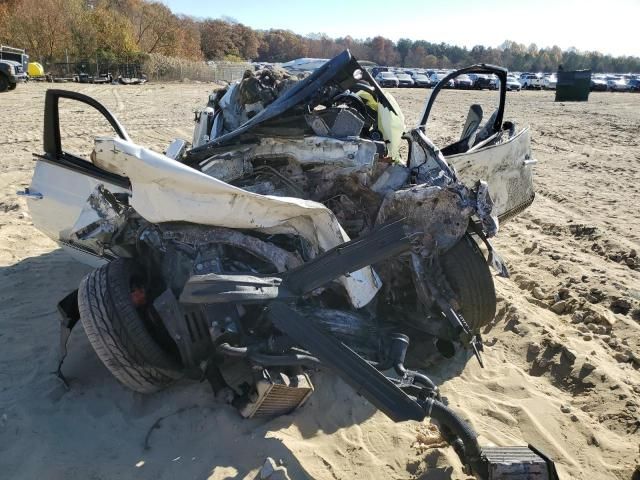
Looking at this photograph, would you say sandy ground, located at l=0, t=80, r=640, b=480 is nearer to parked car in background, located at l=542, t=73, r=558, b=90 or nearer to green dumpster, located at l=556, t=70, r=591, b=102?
green dumpster, located at l=556, t=70, r=591, b=102

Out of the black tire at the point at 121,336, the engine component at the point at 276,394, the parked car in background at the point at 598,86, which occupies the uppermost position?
the parked car in background at the point at 598,86

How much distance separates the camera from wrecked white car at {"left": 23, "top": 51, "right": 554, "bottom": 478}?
2.75 meters

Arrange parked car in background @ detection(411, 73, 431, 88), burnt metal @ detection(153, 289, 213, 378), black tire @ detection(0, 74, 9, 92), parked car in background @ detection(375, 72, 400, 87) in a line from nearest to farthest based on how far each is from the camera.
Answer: burnt metal @ detection(153, 289, 213, 378)
black tire @ detection(0, 74, 9, 92)
parked car in background @ detection(375, 72, 400, 87)
parked car in background @ detection(411, 73, 431, 88)

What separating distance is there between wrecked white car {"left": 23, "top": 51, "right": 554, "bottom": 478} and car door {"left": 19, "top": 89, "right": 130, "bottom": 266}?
0.01m

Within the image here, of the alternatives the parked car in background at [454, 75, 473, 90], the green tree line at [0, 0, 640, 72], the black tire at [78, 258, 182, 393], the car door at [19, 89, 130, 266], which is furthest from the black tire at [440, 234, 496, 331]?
the green tree line at [0, 0, 640, 72]

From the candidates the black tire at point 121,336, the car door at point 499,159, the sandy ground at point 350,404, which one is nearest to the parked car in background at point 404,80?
the sandy ground at point 350,404

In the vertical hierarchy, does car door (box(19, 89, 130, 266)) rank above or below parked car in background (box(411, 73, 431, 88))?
below

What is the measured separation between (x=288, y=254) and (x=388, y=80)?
39692mm

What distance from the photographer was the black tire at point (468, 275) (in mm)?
3381

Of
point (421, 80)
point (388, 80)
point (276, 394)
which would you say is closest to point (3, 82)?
point (276, 394)

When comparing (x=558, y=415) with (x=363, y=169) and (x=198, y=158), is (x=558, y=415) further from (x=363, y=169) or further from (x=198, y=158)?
(x=198, y=158)

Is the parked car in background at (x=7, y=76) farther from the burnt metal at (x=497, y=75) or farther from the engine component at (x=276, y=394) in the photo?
the engine component at (x=276, y=394)

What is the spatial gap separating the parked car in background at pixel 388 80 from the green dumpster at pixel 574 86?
14375 millimetres

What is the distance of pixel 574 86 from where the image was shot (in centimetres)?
2756
